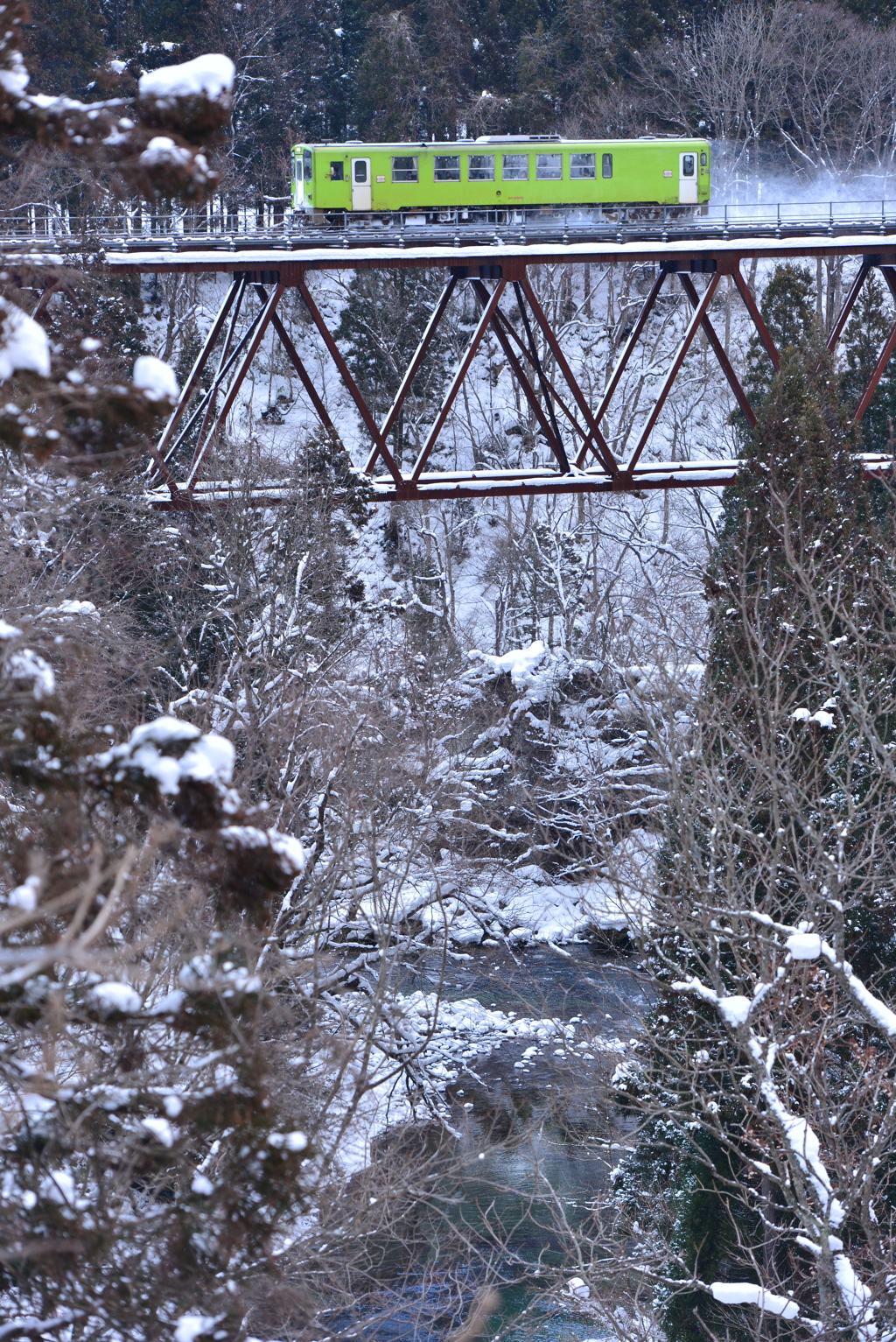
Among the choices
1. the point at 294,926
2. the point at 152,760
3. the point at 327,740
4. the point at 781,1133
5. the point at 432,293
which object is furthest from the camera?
the point at 432,293

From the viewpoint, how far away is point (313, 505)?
80.6 ft

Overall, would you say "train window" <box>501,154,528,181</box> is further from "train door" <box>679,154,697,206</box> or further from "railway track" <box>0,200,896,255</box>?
"train door" <box>679,154,697,206</box>

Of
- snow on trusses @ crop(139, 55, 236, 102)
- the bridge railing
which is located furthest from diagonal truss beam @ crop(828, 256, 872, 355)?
snow on trusses @ crop(139, 55, 236, 102)

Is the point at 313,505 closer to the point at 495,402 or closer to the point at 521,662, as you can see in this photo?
the point at 521,662

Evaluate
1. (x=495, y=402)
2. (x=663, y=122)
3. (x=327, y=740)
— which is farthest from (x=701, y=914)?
(x=663, y=122)

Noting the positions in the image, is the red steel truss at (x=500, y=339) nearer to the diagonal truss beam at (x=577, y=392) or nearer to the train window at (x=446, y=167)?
the diagonal truss beam at (x=577, y=392)

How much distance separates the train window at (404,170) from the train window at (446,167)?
1.35 feet

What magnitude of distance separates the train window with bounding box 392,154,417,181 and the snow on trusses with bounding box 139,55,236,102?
914 inches

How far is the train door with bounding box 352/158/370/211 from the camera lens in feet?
90.5

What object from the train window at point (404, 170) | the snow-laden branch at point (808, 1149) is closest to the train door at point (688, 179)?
the train window at point (404, 170)

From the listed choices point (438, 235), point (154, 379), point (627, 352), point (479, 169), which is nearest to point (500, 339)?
point (438, 235)

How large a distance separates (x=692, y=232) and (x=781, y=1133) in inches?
698

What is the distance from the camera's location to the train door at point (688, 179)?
28516 mm

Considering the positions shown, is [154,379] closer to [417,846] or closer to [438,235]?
[417,846]
